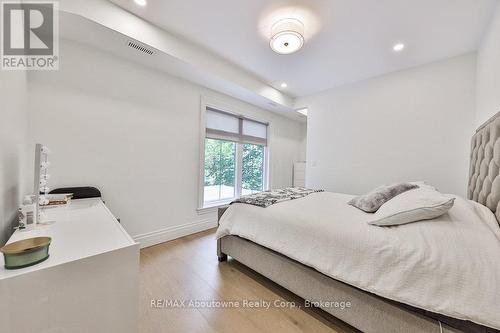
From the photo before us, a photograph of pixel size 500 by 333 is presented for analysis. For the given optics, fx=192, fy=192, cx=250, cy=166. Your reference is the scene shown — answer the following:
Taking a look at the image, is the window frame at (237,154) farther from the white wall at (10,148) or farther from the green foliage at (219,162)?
the white wall at (10,148)

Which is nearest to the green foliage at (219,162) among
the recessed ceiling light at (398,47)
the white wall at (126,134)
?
the white wall at (126,134)

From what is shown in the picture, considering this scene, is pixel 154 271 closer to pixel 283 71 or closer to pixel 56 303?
pixel 56 303

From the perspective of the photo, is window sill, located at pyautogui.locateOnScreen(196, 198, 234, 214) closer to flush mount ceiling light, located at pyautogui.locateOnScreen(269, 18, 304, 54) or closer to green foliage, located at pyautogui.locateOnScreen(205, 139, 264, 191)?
green foliage, located at pyautogui.locateOnScreen(205, 139, 264, 191)

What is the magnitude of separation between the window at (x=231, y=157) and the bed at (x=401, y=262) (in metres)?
1.87

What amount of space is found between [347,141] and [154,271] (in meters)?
3.52

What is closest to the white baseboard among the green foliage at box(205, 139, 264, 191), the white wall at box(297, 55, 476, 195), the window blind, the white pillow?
the green foliage at box(205, 139, 264, 191)

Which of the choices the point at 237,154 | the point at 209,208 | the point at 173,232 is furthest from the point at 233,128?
the point at 173,232

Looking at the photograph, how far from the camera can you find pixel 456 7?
1785 millimetres

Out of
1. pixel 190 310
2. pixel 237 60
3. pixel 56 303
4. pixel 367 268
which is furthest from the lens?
pixel 237 60

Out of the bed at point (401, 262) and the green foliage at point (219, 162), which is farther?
the green foliage at point (219, 162)

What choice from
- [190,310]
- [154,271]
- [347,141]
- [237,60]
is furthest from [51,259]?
[347,141]

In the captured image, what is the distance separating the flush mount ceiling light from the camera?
1984 mm

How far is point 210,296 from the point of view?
1635 mm

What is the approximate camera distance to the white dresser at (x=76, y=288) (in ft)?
2.15
